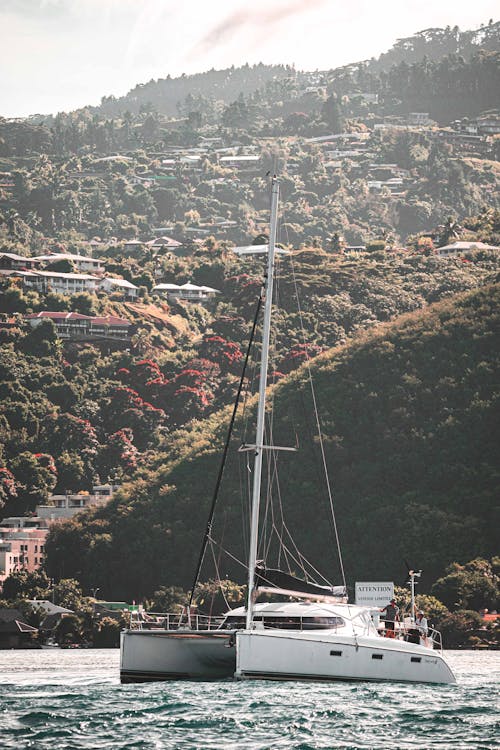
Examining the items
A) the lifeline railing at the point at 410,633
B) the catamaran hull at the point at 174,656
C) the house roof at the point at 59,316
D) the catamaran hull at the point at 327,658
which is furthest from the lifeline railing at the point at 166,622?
the house roof at the point at 59,316

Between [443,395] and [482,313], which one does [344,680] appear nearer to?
[443,395]

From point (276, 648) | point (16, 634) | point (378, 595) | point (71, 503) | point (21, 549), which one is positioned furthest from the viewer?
point (71, 503)

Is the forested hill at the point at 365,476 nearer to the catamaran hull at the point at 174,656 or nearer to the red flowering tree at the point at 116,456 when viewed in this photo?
the red flowering tree at the point at 116,456

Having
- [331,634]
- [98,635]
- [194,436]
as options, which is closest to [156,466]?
[194,436]

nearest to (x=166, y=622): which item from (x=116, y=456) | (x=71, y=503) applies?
(x=71, y=503)

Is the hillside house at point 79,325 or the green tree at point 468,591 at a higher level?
the hillside house at point 79,325

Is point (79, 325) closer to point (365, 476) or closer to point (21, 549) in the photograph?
point (21, 549)

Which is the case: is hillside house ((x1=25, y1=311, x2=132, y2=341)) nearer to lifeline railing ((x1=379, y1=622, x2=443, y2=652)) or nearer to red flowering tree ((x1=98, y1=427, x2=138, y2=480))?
red flowering tree ((x1=98, y1=427, x2=138, y2=480))
